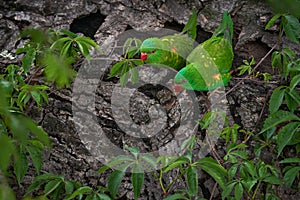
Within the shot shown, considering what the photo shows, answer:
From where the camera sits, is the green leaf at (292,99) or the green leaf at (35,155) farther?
the green leaf at (292,99)

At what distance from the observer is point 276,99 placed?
1.06 metres

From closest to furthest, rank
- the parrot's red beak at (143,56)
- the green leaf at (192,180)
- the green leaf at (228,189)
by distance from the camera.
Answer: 1. the green leaf at (192,180)
2. the green leaf at (228,189)
3. the parrot's red beak at (143,56)

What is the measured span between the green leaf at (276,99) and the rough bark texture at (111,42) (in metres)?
0.08

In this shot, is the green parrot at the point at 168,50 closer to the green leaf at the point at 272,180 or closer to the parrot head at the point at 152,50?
the parrot head at the point at 152,50

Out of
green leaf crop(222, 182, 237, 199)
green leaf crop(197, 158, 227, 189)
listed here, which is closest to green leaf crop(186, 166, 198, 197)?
green leaf crop(197, 158, 227, 189)

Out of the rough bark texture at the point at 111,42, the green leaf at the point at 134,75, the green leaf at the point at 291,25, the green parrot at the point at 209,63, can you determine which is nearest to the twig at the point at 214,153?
the rough bark texture at the point at 111,42

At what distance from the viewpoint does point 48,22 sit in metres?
1.15

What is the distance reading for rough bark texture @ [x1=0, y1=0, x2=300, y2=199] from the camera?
1.07 m

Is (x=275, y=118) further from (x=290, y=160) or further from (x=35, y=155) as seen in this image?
(x=35, y=155)

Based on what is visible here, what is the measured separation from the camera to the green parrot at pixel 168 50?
1079mm

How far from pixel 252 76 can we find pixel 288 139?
0.73 ft

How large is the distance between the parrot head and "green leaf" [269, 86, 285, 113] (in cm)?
31

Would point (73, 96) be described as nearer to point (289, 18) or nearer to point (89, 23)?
point (89, 23)

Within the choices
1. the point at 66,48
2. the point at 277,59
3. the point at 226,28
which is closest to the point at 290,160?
the point at 277,59
